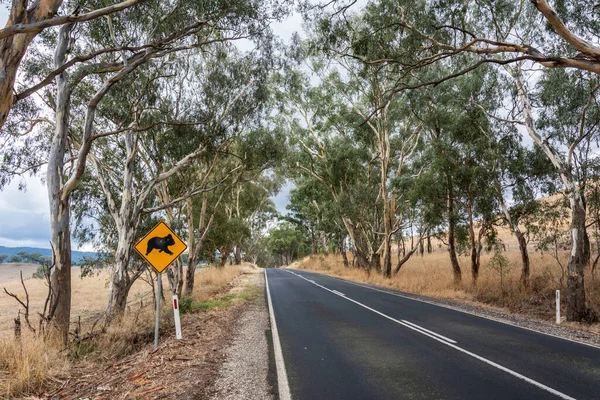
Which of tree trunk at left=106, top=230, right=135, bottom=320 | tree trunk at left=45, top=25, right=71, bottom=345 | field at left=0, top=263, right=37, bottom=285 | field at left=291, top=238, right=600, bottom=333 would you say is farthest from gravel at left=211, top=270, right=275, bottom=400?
field at left=0, top=263, right=37, bottom=285

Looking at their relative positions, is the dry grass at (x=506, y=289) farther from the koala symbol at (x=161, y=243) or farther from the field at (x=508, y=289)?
the koala symbol at (x=161, y=243)

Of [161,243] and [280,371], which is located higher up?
[161,243]

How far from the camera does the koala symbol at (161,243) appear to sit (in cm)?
779

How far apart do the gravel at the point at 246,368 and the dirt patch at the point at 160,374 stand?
A: 0.17 metres

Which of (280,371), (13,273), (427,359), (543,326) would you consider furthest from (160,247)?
(13,273)

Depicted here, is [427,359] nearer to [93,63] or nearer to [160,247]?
[160,247]

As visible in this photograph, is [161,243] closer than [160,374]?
No

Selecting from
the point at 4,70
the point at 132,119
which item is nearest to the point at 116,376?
the point at 4,70

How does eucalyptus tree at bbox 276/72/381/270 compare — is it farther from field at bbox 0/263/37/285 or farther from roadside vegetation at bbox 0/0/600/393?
field at bbox 0/263/37/285

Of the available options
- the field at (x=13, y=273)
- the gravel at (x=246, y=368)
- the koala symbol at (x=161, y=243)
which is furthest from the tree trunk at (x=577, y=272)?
the field at (x=13, y=273)

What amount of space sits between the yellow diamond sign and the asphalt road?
Answer: 111 inches

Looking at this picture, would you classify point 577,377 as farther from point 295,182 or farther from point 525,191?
point 295,182

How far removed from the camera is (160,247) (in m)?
7.86

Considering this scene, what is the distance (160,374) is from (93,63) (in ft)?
29.4
